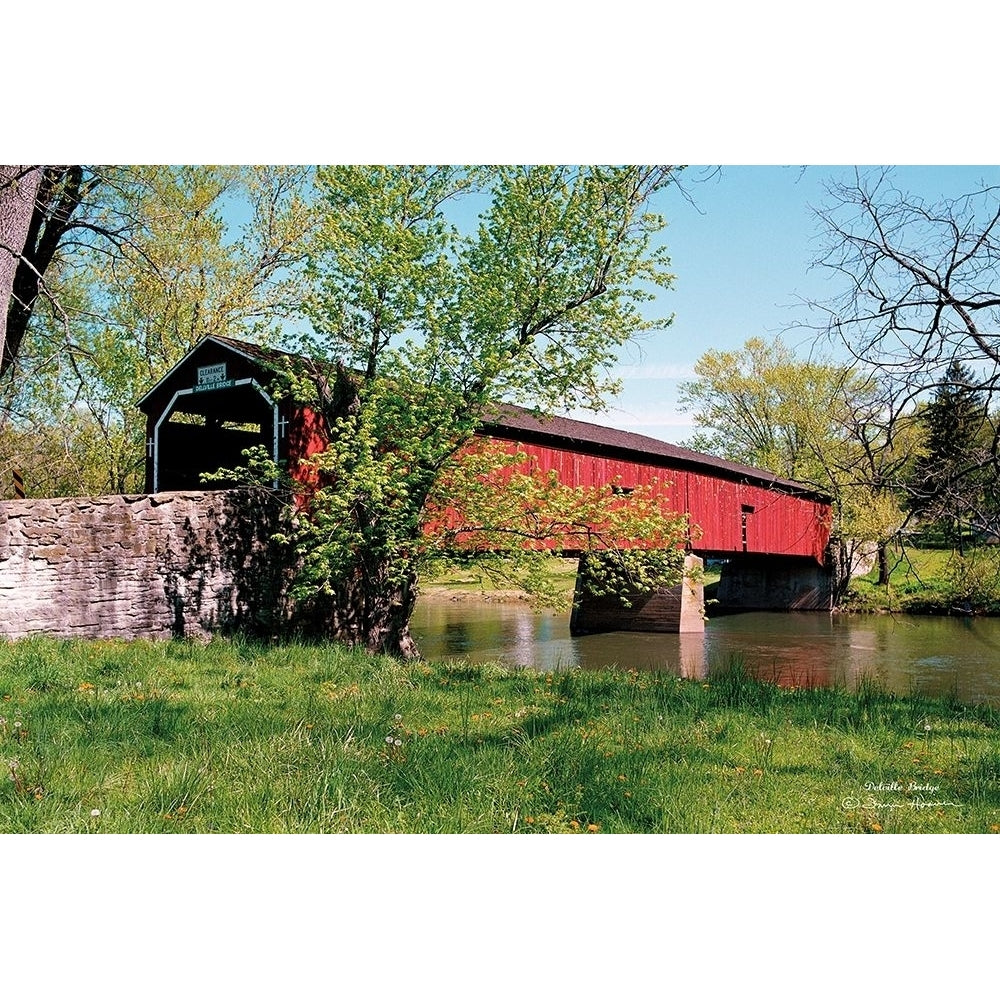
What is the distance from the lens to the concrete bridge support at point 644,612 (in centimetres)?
1950

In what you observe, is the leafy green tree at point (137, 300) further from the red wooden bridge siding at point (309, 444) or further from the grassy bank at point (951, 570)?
the grassy bank at point (951, 570)

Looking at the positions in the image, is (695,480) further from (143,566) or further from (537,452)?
(143,566)

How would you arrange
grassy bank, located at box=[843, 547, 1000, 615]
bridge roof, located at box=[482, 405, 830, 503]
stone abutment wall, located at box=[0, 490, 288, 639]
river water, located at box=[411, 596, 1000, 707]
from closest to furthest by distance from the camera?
1. grassy bank, located at box=[843, 547, 1000, 615]
2. stone abutment wall, located at box=[0, 490, 288, 639]
3. river water, located at box=[411, 596, 1000, 707]
4. bridge roof, located at box=[482, 405, 830, 503]

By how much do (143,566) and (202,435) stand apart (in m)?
4.68

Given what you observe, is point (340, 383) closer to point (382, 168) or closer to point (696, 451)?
point (382, 168)

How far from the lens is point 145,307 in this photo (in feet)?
45.4

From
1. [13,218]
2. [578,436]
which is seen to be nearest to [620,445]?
[578,436]

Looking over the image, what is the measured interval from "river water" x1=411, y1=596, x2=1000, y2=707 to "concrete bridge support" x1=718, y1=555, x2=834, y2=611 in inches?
18.0

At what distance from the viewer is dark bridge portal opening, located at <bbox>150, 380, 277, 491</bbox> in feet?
42.8

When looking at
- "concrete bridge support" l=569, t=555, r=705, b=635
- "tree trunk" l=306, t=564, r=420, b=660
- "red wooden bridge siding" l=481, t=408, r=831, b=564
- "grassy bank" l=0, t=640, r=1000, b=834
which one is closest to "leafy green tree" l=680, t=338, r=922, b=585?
"red wooden bridge siding" l=481, t=408, r=831, b=564

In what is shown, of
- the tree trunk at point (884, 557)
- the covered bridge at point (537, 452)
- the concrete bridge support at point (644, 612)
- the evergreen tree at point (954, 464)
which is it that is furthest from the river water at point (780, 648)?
the evergreen tree at point (954, 464)

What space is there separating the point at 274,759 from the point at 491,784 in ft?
3.47

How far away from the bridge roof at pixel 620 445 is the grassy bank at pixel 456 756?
5.06m

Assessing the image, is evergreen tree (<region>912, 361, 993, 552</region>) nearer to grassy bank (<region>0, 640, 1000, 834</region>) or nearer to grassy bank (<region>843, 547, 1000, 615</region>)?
grassy bank (<region>843, 547, 1000, 615</region>)
